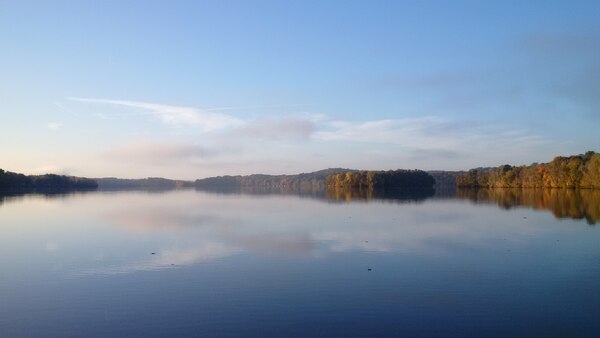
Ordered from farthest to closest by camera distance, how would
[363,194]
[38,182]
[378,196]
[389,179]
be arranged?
[38,182], [389,179], [363,194], [378,196]

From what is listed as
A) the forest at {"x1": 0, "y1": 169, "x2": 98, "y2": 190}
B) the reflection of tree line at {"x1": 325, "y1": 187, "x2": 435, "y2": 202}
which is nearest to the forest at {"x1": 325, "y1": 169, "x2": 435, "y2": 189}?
the reflection of tree line at {"x1": 325, "y1": 187, "x2": 435, "y2": 202}

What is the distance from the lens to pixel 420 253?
1911cm

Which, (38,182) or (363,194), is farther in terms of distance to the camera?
(38,182)

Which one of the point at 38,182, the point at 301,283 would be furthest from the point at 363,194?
the point at 38,182

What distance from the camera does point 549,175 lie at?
105m

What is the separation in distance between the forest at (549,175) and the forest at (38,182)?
419 ft

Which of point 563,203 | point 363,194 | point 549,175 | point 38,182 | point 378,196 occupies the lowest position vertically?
point 563,203

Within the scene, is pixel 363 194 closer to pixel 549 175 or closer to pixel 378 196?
pixel 378 196

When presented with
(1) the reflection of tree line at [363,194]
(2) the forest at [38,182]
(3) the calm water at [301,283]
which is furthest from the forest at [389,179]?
(3) the calm water at [301,283]

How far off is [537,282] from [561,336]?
16.4 ft

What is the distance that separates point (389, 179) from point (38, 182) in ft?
368

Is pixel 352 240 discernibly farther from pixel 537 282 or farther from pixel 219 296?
pixel 219 296

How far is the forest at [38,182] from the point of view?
359 feet

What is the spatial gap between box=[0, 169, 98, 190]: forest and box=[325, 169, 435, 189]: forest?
96703mm
